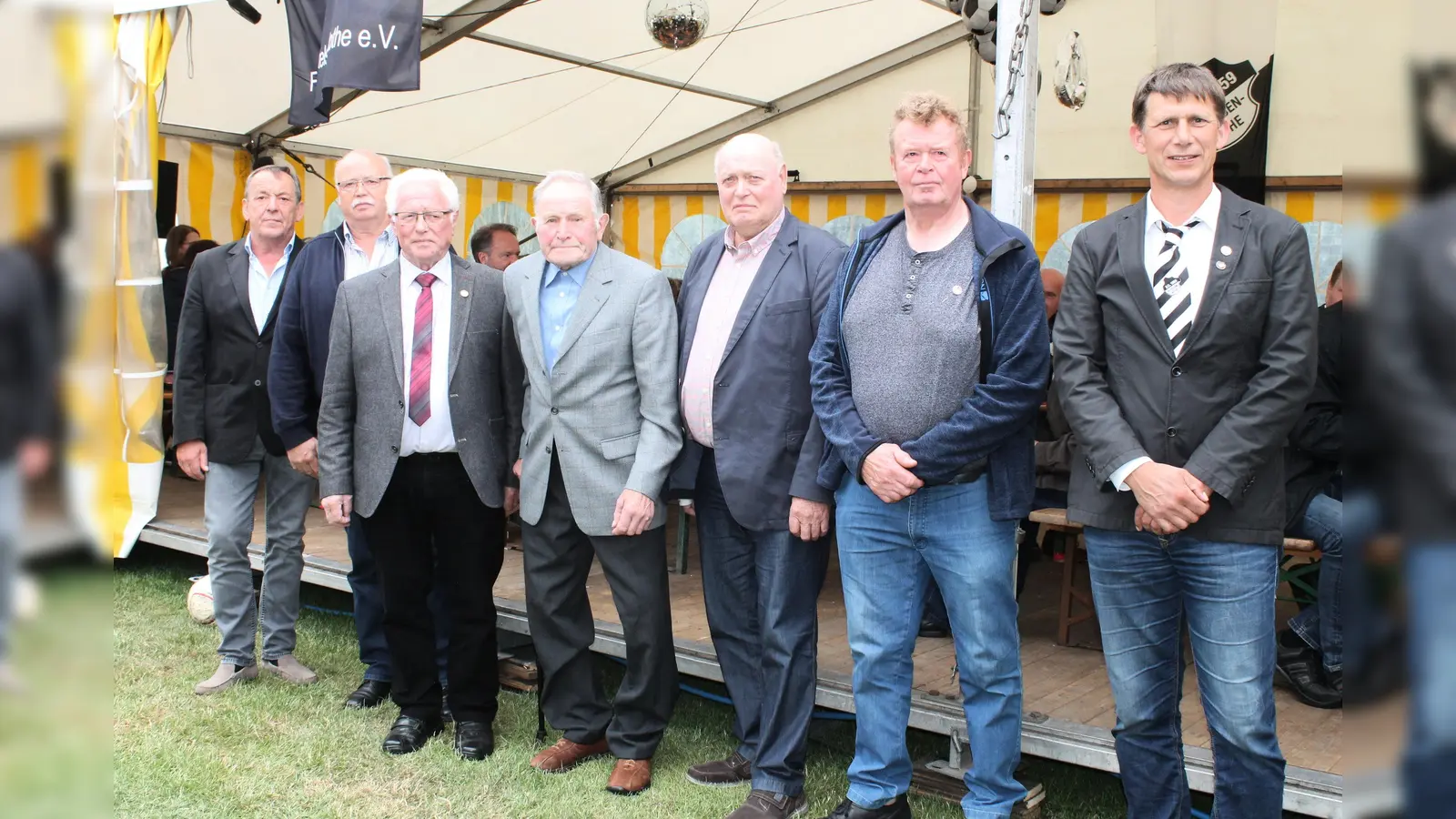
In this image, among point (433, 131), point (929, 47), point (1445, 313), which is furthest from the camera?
point (433, 131)

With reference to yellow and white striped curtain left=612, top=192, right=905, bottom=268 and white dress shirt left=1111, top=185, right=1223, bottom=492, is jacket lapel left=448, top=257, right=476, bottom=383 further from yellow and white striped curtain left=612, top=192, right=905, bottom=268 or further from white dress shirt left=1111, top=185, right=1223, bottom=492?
yellow and white striped curtain left=612, top=192, right=905, bottom=268

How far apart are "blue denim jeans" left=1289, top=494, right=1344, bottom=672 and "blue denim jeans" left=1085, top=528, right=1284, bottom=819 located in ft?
4.27

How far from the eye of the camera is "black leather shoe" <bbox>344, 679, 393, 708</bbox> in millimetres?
4250

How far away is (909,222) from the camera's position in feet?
9.82

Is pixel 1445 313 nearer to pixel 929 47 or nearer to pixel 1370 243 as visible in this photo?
pixel 1370 243

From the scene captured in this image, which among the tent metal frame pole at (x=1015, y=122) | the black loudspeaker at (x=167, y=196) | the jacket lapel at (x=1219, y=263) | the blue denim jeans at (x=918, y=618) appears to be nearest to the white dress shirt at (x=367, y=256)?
the blue denim jeans at (x=918, y=618)

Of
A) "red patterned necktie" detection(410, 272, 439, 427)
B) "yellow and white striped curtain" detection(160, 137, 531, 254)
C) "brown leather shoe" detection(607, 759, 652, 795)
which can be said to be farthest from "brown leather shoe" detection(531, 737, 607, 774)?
"yellow and white striped curtain" detection(160, 137, 531, 254)

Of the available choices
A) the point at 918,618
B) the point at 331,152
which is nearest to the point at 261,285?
the point at 918,618

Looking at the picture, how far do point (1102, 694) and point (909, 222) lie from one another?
68.2 inches

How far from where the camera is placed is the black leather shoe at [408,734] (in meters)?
3.80

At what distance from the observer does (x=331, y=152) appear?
8.90 m

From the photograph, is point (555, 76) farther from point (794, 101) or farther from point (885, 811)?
point (885, 811)

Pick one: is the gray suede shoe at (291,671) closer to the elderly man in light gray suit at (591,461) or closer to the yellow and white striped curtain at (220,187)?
the elderly man in light gray suit at (591,461)

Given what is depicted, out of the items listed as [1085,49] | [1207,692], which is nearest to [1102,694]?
[1207,692]
